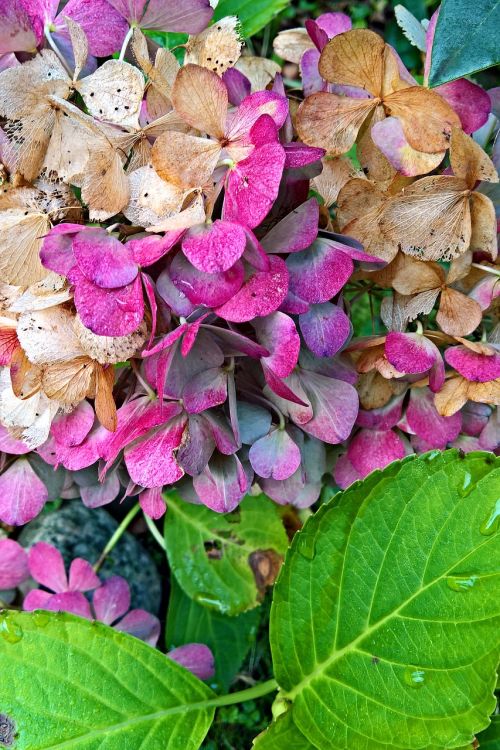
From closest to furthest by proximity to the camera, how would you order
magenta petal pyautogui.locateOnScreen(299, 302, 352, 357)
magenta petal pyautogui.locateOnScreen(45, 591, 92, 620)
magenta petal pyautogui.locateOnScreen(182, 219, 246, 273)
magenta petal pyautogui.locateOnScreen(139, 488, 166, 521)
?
magenta petal pyautogui.locateOnScreen(182, 219, 246, 273) < magenta petal pyautogui.locateOnScreen(299, 302, 352, 357) < magenta petal pyautogui.locateOnScreen(139, 488, 166, 521) < magenta petal pyautogui.locateOnScreen(45, 591, 92, 620)

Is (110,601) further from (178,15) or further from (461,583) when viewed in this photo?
(178,15)

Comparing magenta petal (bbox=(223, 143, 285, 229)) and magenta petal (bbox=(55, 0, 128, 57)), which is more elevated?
magenta petal (bbox=(55, 0, 128, 57))

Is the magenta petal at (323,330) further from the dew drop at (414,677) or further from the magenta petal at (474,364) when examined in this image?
the dew drop at (414,677)

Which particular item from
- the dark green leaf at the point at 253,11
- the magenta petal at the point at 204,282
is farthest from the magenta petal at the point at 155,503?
the dark green leaf at the point at 253,11

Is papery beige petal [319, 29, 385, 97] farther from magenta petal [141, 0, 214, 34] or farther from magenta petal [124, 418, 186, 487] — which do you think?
magenta petal [124, 418, 186, 487]

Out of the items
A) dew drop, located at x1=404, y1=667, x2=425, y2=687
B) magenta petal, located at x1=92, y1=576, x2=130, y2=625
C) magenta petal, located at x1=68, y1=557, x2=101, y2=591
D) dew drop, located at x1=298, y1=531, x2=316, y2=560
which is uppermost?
dew drop, located at x1=298, y1=531, x2=316, y2=560

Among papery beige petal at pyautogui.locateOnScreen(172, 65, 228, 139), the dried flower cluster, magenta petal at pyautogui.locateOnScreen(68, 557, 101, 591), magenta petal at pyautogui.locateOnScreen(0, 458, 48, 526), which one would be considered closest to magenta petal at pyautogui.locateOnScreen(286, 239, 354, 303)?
the dried flower cluster

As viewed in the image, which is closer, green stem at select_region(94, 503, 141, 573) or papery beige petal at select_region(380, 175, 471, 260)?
papery beige petal at select_region(380, 175, 471, 260)
